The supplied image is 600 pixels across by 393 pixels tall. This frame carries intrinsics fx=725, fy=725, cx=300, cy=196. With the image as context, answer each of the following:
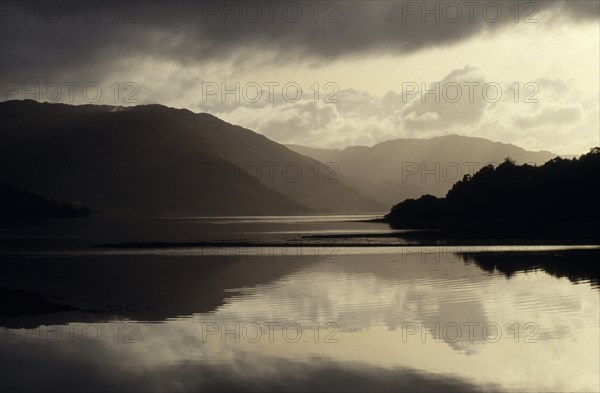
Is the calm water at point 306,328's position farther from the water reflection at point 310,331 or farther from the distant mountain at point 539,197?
the distant mountain at point 539,197

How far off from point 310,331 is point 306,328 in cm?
89

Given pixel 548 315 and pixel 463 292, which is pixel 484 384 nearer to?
pixel 548 315

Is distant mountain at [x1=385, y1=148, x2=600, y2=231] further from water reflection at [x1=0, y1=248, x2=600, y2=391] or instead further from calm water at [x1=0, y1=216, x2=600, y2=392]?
water reflection at [x1=0, y1=248, x2=600, y2=391]

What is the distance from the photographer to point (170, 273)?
6431cm

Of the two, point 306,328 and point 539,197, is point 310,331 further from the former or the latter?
point 539,197

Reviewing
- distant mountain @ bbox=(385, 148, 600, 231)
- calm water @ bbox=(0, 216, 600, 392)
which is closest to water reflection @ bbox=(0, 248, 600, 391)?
calm water @ bbox=(0, 216, 600, 392)

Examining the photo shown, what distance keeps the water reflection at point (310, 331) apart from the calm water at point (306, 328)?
9cm

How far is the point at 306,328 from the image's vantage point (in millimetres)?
34688

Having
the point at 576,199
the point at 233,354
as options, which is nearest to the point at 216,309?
the point at 233,354

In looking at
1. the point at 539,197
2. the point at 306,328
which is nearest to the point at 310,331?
the point at 306,328

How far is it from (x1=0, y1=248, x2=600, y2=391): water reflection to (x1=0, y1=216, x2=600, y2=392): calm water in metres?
0.09

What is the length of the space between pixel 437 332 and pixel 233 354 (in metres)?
9.83

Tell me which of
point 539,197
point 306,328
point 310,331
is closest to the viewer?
point 310,331

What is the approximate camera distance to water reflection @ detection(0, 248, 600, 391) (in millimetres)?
24656
